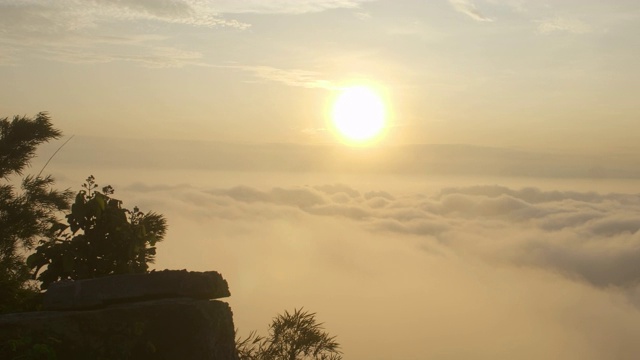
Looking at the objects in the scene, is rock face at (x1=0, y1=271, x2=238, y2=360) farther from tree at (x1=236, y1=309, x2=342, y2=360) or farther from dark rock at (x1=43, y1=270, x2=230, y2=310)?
tree at (x1=236, y1=309, x2=342, y2=360)

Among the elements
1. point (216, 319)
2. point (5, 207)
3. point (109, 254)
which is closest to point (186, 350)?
point (216, 319)

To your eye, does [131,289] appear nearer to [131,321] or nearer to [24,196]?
[131,321]

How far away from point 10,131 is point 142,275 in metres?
12.1

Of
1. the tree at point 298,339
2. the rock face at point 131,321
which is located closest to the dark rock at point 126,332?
the rock face at point 131,321

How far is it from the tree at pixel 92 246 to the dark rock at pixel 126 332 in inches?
112

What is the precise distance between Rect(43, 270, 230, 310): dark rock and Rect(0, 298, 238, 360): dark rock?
0.74 feet

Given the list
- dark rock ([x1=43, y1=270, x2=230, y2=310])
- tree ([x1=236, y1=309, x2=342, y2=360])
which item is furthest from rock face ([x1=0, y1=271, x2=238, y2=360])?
tree ([x1=236, y1=309, x2=342, y2=360])

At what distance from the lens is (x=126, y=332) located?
13.0 metres

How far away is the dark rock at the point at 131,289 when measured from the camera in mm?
13305

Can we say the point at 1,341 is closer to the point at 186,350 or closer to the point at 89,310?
the point at 89,310

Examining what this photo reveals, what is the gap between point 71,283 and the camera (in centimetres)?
1352

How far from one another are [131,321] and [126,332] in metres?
0.21

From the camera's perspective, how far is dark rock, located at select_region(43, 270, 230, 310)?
13.3m

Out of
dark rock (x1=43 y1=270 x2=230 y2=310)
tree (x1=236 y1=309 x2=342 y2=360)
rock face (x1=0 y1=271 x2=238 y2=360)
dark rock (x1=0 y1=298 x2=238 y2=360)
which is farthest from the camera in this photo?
tree (x1=236 y1=309 x2=342 y2=360)
